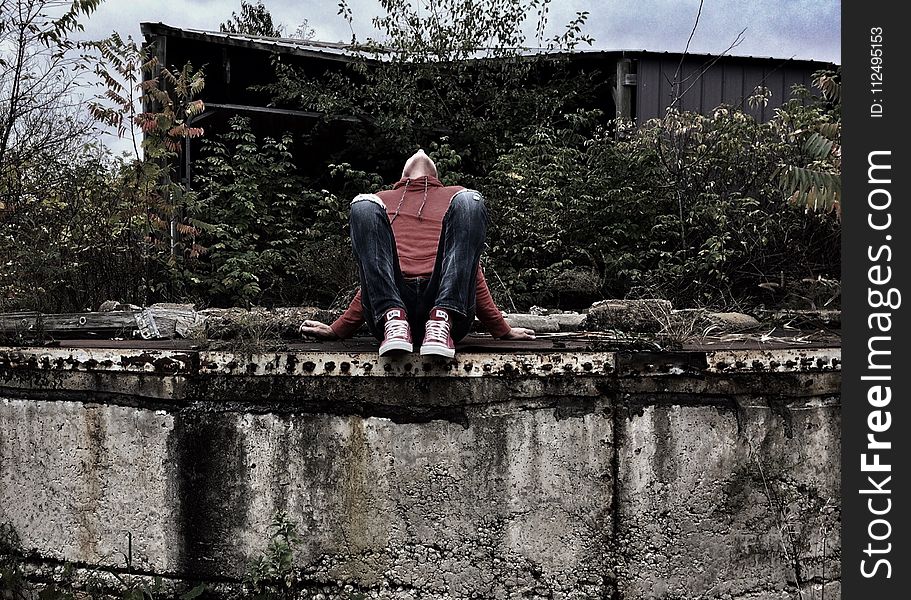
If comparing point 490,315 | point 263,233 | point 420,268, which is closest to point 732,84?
point 263,233

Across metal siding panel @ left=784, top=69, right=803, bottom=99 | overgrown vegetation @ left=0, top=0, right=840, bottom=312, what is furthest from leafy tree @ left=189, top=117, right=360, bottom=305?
metal siding panel @ left=784, top=69, right=803, bottom=99

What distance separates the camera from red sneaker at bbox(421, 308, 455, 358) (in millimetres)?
2820

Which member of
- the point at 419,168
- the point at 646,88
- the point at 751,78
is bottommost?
the point at 419,168

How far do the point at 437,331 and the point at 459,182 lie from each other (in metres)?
5.87

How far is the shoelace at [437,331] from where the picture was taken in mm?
2865

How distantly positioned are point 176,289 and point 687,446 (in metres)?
5.07

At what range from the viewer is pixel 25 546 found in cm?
332

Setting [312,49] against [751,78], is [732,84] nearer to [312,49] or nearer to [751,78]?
[751,78]

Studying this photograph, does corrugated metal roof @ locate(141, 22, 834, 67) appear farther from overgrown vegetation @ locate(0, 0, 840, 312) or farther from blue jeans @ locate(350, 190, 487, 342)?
blue jeans @ locate(350, 190, 487, 342)

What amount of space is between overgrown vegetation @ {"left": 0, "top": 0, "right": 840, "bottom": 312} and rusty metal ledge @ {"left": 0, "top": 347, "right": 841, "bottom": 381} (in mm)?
2634

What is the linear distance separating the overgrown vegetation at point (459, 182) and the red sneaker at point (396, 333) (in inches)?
138

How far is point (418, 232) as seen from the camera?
338 centimetres

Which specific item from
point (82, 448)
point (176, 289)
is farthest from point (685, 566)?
point (176, 289)

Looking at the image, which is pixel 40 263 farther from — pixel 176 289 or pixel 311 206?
pixel 311 206
